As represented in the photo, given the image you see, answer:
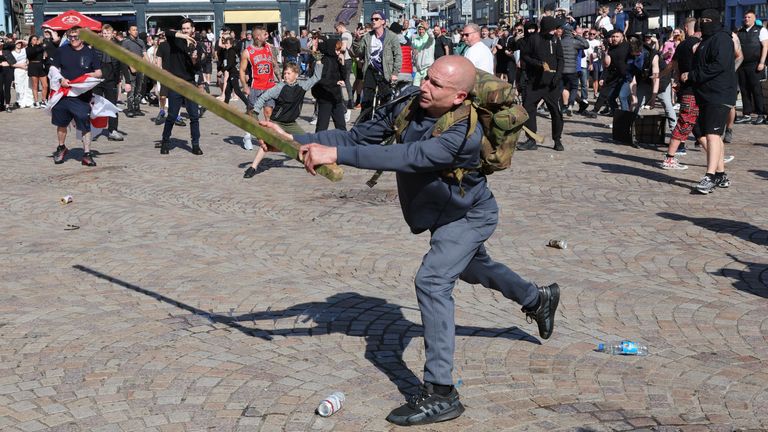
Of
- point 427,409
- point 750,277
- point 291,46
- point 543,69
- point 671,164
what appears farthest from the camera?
point 291,46

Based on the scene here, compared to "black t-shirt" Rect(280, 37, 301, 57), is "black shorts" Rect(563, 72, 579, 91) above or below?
below

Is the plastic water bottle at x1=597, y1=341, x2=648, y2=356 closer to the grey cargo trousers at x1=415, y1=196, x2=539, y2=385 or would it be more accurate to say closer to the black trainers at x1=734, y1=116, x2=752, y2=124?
the grey cargo trousers at x1=415, y1=196, x2=539, y2=385

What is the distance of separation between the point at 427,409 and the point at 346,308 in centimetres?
205

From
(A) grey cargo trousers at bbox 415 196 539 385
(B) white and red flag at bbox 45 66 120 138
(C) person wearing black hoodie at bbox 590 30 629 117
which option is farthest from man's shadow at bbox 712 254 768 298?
(C) person wearing black hoodie at bbox 590 30 629 117

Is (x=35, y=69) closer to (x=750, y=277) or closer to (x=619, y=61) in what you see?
(x=619, y=61)

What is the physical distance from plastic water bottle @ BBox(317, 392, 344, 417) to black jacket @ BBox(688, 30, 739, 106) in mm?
7469

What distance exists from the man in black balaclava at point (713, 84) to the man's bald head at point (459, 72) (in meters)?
6.96

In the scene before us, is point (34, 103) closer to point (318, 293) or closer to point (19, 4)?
point (318, 293)

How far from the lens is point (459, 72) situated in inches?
184

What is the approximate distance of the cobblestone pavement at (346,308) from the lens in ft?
16.6

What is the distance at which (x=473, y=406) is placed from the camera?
504 centimetres

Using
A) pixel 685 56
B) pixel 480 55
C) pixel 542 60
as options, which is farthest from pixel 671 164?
pixel 480 55

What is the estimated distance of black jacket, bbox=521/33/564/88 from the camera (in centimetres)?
1429

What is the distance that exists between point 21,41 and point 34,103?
173 centimetres
